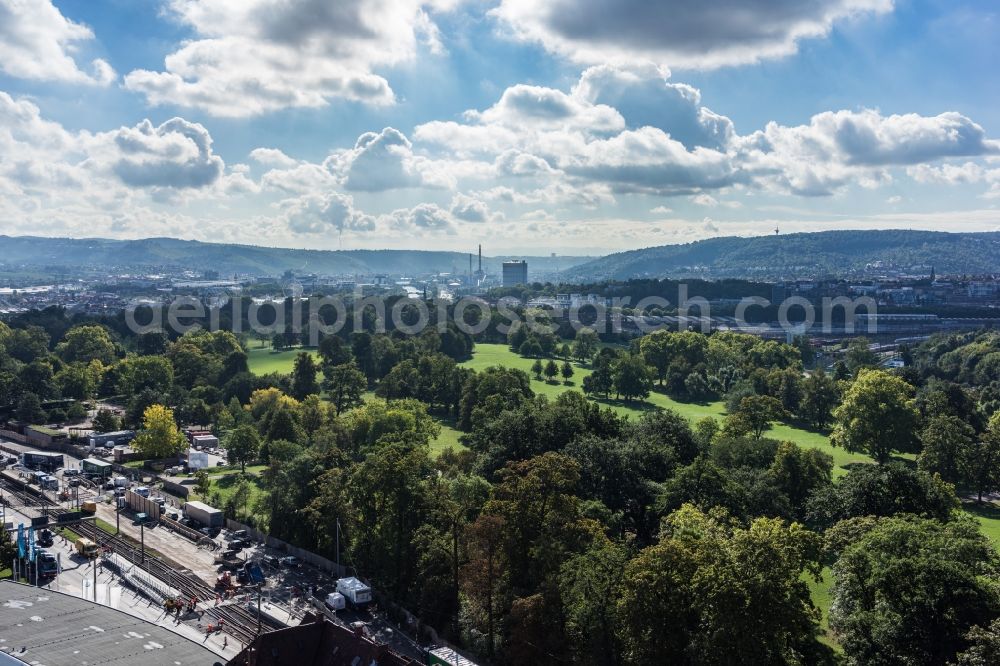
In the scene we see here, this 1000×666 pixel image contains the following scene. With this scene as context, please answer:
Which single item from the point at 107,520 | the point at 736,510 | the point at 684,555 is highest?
the point at 684,555

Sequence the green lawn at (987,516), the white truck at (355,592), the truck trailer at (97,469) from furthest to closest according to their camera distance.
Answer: the truck trailer at (97,469)
the green lawn at (987,516)
the white truck at (355,592)

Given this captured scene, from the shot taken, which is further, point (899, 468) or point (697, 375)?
point (697, 375)

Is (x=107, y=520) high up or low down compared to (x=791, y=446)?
down

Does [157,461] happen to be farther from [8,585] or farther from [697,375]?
[697,375]

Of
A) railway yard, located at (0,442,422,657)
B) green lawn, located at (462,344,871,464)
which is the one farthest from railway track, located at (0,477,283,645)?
green lawn, located at (462,344,871,464)

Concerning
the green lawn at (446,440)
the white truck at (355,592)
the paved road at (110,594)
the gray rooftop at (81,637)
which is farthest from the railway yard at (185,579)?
the green lawn at (446,440)

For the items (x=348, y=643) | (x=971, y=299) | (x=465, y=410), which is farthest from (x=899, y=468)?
(x=971, y=299)

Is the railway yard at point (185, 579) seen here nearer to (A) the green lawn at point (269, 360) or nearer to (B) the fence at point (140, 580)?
(B) the fence at point (140, 580)
